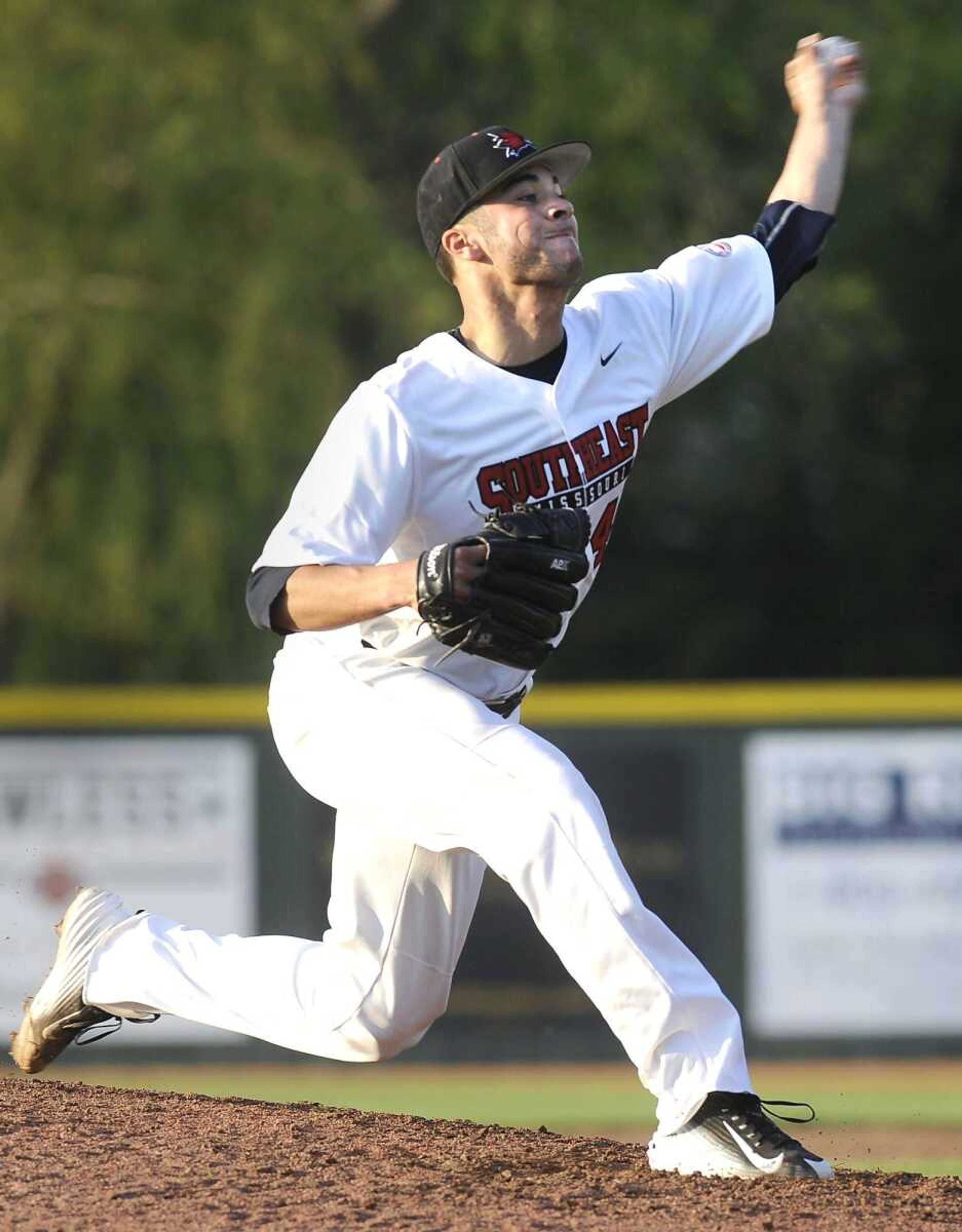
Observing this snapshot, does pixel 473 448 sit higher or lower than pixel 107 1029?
higher

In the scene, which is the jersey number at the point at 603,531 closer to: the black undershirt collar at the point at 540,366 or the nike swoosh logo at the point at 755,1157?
the black undershirt collar at the point at 540,366

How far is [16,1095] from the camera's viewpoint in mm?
4406

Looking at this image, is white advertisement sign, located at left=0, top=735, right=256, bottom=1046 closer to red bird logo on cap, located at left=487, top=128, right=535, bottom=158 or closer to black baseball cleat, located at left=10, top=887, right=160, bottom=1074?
black baseball cleat, located at left=10, top=887, right=160, bottom=1074

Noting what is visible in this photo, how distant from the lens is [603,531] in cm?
406

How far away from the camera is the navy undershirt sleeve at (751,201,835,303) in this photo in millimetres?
4398

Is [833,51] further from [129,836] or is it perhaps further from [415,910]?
[129,836]

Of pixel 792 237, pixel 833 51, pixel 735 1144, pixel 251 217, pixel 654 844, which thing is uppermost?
pixel 251 217

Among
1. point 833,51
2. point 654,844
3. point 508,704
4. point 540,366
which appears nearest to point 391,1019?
point 508,704

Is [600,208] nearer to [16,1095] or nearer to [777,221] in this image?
[777,221]

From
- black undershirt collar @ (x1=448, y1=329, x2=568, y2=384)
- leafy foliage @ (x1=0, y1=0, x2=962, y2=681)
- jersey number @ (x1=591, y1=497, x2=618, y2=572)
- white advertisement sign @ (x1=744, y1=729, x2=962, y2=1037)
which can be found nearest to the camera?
black undershirt collar @ (x1=448, y1=329, x2=568, y2=384)

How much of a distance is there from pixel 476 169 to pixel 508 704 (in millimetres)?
1024

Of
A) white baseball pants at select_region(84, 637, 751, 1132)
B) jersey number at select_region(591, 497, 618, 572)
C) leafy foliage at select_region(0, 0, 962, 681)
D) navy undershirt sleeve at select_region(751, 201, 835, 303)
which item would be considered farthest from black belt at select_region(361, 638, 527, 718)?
leafy foliage at select_region(0, 0, 962, 681)

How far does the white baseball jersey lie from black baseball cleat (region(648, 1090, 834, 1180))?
2.88 feet

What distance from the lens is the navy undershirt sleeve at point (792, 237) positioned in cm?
440
